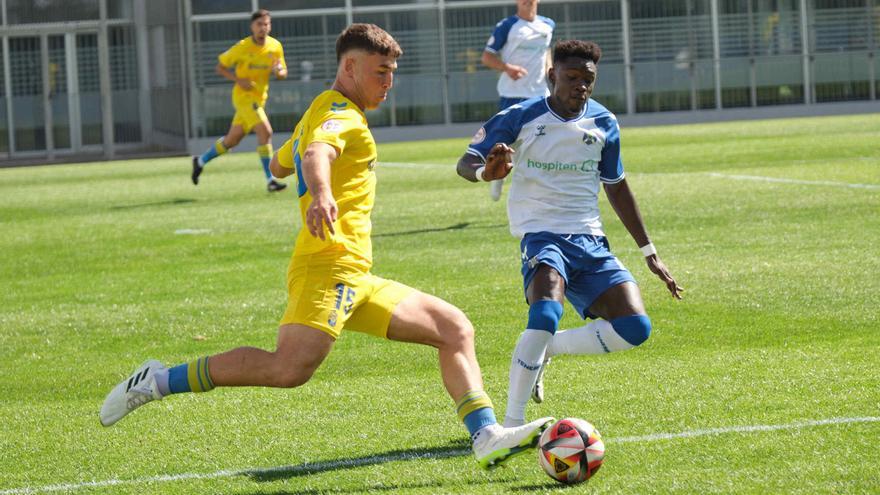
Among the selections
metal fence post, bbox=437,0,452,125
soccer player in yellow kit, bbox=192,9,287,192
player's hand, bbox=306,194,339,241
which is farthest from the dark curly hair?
metal fence post, bbox=437,0,452,125

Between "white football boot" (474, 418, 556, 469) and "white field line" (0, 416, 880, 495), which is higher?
"white football boot" (474, 418, 556, 469)

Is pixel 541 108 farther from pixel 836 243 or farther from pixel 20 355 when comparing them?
pixel 836 243

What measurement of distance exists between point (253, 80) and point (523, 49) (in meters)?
6.12

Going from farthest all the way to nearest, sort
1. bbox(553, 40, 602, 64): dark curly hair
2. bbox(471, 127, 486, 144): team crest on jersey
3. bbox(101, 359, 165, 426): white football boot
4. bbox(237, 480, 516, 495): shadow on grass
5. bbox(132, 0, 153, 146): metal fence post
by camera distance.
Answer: bbox(132, 0, 153, 146): metal fence post, bbox(471, 127, 486, 144): team crest on jersey, bbox(553, 40, 602, 64): dark curly hair, bbox(101, 359, 165, 426): white football boot, bbox(237, 480, 516, 495): shadow on grass

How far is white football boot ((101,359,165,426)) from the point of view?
236 inches

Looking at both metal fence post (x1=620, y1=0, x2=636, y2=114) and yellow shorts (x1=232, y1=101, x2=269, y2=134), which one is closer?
yellow shorts (x1=232, y1=101, x2=269, y2=134)

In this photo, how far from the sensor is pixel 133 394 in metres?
6.01

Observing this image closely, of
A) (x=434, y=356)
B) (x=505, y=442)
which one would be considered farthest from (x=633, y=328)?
(x=434, y=356)

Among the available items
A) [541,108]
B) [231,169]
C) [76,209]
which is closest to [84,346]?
[541,108]

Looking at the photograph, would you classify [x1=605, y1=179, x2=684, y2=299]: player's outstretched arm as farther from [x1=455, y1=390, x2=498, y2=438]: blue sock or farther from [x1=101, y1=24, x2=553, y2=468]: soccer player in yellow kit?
[x1=455, y1=390, x2=498, y2=438]: blue sock

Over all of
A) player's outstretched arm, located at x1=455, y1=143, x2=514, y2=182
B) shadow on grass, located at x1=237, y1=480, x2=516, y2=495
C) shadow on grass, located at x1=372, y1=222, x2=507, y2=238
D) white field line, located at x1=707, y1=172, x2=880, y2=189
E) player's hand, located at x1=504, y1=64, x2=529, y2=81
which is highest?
player's hand, located at x1=504, y1=64, x2=529, y2=81

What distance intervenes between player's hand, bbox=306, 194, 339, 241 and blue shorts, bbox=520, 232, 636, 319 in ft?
5.23

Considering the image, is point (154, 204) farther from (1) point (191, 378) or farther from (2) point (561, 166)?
(1) point (191, 378)

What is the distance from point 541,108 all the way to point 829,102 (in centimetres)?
3270
